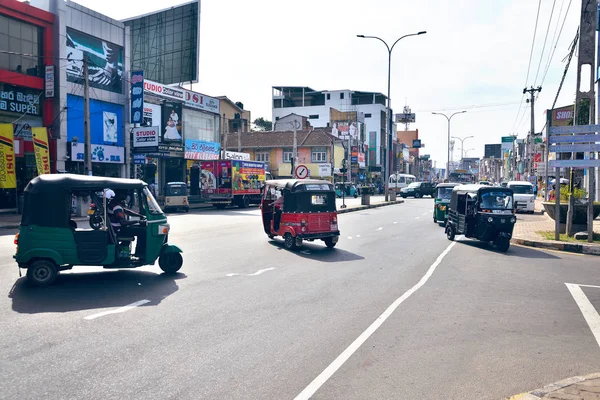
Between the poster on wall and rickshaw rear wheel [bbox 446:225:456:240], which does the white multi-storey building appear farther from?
rickshaw rear wheel [bbox 446:225:456:240]

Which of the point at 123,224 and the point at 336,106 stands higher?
the point at 336,106

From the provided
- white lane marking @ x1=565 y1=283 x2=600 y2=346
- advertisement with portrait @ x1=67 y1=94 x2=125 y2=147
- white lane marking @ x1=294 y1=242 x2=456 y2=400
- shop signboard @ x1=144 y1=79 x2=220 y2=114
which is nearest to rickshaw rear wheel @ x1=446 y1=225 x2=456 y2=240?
white lane marking @ x1=565 y1=283 x2=600 y2=346

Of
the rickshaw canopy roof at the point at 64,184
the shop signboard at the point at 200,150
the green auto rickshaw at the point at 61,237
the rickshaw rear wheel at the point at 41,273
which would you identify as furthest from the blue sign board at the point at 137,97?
the rickshaw rear wheel at the point at 41,273

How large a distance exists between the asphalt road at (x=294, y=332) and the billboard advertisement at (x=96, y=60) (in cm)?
2031

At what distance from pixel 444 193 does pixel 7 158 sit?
20.3 m

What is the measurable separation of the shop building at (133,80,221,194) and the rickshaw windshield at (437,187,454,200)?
20589mm

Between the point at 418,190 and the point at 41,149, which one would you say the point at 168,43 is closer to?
the point at 41,149

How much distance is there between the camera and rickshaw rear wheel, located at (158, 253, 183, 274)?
32.3 ft

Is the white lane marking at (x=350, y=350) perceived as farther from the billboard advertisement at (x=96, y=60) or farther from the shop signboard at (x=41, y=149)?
the billboard advertisement at (x=96, y=60)

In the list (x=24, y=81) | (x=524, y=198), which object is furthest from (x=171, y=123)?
(x=524, y=198)

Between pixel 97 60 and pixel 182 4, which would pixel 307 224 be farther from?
pixel 182 4

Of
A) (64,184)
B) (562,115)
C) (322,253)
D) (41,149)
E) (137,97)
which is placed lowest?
(322,253)

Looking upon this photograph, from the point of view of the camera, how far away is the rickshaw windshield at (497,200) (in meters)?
15.1

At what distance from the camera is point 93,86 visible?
99.8 ft
